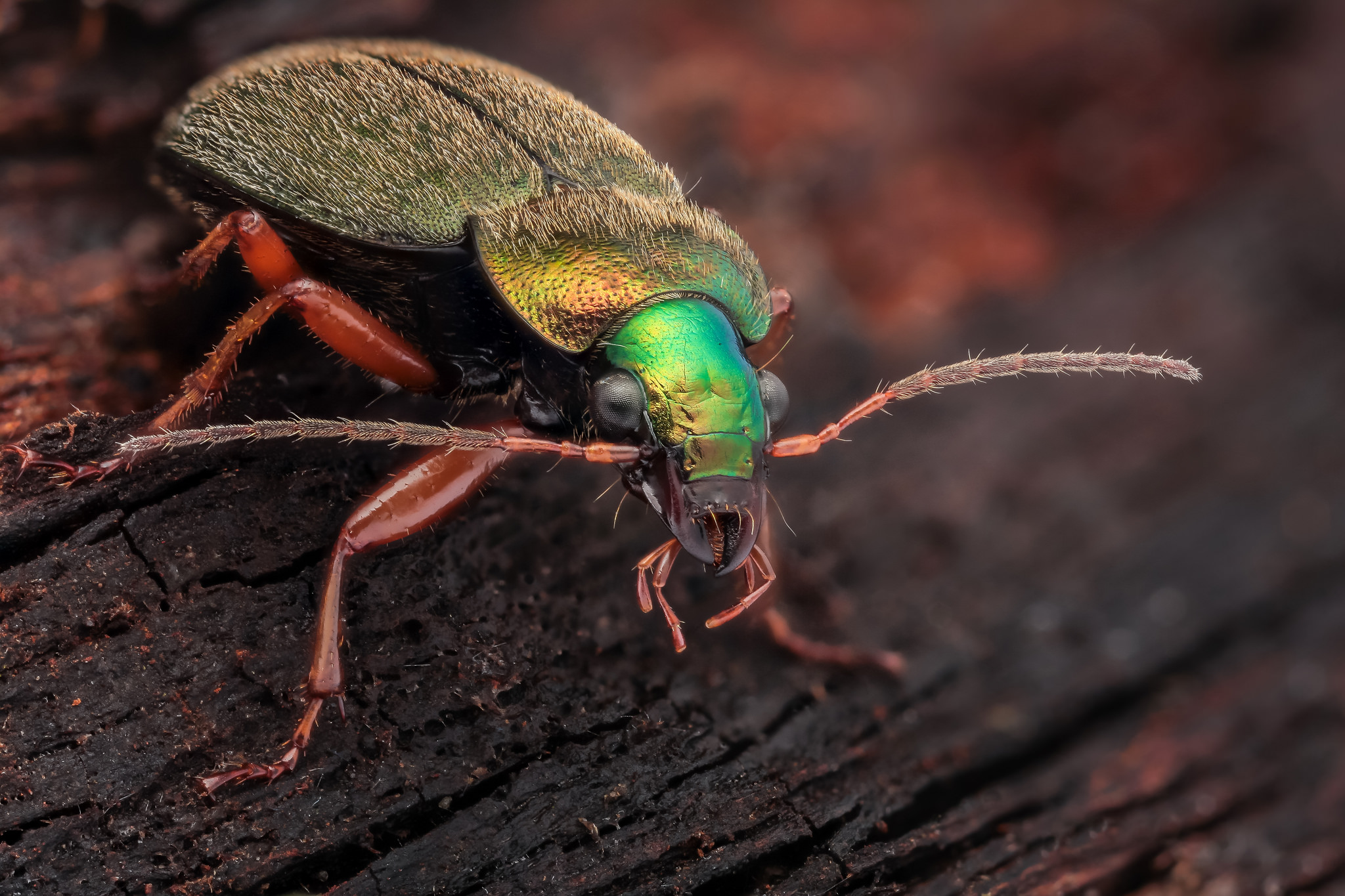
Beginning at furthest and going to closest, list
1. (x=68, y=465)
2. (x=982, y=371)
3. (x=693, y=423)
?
1. (x=982, y=371)
2. (x=693, y=423)
3. (x=68, y=465)

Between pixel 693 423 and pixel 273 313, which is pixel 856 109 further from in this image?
pixel 273 313

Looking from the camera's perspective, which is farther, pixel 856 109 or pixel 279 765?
pixel 856 109

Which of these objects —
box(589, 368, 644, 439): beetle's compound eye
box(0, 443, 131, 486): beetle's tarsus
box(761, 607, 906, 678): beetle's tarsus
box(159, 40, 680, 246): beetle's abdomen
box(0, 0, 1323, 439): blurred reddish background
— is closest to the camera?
box(0, 443, 131, 486): beetle's tarsus

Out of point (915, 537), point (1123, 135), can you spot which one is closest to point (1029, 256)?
point (1123, 135)

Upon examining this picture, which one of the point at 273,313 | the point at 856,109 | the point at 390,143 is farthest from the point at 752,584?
the point at 856,109

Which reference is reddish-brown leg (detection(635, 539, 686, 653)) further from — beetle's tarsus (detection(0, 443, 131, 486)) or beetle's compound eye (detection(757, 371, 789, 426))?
beetle's tarsus (detection(0, 443, 131, 486))

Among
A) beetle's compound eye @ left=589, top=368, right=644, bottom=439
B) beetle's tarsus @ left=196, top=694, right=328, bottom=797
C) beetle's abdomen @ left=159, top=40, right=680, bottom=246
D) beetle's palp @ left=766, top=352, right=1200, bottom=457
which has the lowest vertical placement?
beetle's tarsus @ left=196, top=694, right=328, bottom=797

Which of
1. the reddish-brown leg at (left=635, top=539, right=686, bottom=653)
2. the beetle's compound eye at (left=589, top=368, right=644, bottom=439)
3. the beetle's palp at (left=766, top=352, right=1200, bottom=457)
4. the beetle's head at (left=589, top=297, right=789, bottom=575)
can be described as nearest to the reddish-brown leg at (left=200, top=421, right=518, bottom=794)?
the beetle's compound eye at (left=589, top=368, right=644, bottom=439)
